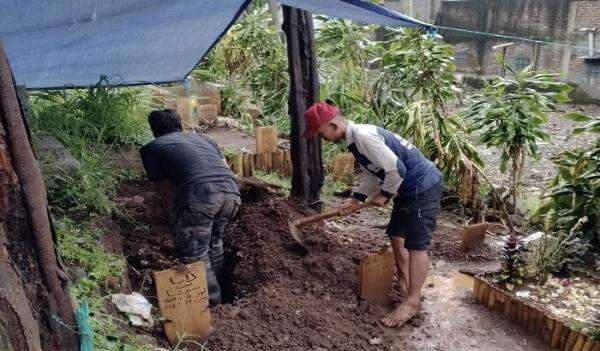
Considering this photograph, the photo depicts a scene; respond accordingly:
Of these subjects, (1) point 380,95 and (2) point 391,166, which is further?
(1) point 380,95

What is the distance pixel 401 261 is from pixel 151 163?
5.91 feet

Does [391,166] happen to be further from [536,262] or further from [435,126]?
[435,126]

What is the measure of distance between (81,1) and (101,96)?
1.88 meters

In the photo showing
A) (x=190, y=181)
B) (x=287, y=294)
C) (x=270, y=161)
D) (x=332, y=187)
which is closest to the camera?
(x=287, y=294)

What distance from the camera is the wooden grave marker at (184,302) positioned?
239 centimetres

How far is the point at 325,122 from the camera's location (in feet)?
9.32

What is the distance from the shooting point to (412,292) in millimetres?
3068

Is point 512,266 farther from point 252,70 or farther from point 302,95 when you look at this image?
point 252,70

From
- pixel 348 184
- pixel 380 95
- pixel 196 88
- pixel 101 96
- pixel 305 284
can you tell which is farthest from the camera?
pixel 196 88

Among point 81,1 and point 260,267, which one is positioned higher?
point 81,1

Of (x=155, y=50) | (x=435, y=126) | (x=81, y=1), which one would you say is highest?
(x=81, y=1)

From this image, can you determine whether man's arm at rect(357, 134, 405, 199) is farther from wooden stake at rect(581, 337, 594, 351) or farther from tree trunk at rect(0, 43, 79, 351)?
tree trunk at rect(0, 43, 79, 351)

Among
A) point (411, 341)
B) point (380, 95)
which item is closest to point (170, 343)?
point (411, 341)

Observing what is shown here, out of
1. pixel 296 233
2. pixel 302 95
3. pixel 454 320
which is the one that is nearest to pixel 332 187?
pixel 302 95
